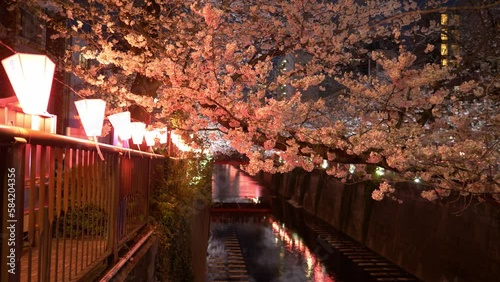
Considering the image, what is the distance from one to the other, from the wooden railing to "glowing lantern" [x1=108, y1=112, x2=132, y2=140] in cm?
66

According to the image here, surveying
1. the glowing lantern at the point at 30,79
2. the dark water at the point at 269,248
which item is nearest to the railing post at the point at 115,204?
the glowing lantern at the point at 30,79

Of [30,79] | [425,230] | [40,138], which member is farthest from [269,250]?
[40,138]

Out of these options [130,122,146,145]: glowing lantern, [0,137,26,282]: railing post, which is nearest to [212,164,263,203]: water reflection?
[130,122,146,145]: glowing lantern

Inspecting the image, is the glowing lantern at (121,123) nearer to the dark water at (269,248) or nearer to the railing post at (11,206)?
the railing post at (11,206)

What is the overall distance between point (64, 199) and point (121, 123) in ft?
17.8

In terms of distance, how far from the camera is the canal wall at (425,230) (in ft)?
53.9

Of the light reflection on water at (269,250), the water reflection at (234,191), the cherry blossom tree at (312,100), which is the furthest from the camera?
the water reflection at (234,191)

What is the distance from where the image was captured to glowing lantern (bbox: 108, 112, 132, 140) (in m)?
9.48

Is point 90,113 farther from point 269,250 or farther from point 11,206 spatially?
point 269,250

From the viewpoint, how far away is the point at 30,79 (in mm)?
5145

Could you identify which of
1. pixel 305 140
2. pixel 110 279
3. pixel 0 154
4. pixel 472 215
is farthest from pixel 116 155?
pixel 472 215

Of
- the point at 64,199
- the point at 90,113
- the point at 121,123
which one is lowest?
the point at 64,199

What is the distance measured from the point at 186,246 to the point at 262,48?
6032 mm

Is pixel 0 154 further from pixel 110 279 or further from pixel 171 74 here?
pixel 171 74
